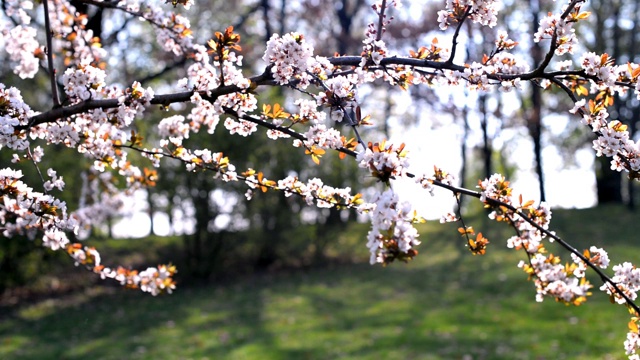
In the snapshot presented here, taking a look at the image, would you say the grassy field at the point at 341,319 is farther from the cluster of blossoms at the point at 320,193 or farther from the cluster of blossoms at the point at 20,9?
the cluster of blossoms at the point at 20,9

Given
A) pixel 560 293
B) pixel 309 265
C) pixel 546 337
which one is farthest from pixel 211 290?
pixel 560 293

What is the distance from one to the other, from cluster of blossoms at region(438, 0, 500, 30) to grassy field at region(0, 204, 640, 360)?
204 inches

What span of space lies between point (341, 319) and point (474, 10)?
727 centimetres

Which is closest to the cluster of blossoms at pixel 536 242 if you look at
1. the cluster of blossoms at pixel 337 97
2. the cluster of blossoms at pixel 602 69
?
the cluster of blossoms at pixel 602 69

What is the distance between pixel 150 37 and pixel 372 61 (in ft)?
54.6

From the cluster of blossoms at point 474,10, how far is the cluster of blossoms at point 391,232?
0.90 metres

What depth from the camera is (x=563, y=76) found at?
2.56m

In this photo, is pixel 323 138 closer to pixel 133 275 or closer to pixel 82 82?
pixel 82 82

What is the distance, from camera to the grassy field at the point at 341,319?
24.4 feet

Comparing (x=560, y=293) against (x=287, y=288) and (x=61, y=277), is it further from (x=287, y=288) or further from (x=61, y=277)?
(x=61, y=277)

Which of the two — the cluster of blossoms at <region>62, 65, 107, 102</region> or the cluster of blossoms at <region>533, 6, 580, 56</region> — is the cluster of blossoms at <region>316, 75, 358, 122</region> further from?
the cluster of blossoms at <region>62, 65, 107, 102</region>

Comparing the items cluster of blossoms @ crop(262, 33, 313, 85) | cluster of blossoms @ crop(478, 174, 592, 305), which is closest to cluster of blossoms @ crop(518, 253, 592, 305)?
cluster of blossoms @ crop(478, 174, 592, 305)

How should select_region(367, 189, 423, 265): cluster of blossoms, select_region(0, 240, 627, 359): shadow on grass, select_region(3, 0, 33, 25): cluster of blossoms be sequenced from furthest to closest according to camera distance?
select_region(0, 240, 627, 359): shadow on grass < select_region(3, 0, 33, 25): cluster of blossoms < select_region(367, 189, 423, 265): cluster of blossoms

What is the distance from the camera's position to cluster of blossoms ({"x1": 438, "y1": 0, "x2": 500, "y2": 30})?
2.44 m
